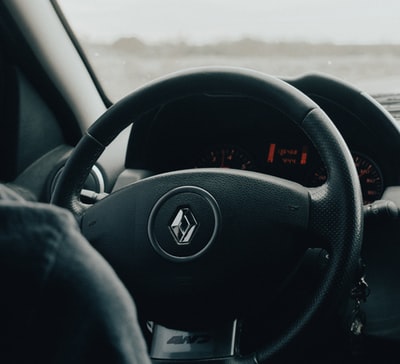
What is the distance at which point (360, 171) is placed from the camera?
151cm

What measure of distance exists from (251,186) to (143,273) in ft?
0.75

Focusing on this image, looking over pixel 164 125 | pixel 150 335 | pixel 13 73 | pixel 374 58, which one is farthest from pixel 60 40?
pixel 150 335

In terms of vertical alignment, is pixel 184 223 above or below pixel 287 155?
above

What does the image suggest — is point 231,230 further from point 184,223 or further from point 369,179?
point 369,179

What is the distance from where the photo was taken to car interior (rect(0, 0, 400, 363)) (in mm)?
1047

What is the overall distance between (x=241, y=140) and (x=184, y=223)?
2.14 ft

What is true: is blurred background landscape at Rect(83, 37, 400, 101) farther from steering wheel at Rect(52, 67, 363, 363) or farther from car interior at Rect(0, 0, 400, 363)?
steering wheel at Rect(52, 67, 363, 363)

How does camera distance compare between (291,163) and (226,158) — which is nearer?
(291,163)

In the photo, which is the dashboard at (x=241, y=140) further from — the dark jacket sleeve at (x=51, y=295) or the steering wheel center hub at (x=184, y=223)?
the dark jacket sleeve at (x=51, y=295)

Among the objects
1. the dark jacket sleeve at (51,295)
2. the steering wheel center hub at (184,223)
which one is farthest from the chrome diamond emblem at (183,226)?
the dark jacket sleeve at (51,295)

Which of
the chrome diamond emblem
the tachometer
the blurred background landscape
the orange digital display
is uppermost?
the blurred background landscape

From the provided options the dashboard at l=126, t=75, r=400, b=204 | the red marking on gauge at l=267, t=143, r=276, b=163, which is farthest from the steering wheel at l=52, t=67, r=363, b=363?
the red marking on gauge at l=267, t=143, r=276, b=163

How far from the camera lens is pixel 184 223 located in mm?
1097

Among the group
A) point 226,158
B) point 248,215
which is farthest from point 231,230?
point 226,158
